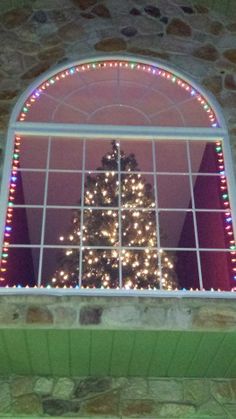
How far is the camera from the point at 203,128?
16.5 feet

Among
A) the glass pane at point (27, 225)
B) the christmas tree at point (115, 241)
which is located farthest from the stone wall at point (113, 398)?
the glass pane at point (27, 225)

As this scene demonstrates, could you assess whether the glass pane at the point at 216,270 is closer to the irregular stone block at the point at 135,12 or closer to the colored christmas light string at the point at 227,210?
the colored christmas light string at the point at 227,210

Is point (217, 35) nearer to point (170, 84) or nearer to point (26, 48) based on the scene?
point (170, 84)

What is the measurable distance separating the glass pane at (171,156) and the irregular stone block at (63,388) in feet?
12.1

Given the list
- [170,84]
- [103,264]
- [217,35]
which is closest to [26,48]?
[170,84]

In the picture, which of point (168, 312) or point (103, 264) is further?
point (103, 264)

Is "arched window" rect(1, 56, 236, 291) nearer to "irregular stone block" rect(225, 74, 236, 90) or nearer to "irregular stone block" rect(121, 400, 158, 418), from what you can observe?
"irregular stone block" rect(225, 74, 236, 90)

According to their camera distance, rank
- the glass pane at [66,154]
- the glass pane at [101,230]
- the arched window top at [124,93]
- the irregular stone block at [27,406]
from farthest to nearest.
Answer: the glass pane at [66,154]
the glass pane at [101,230]
the arched window top at [124,93]
the irregular stone block at [27,406]

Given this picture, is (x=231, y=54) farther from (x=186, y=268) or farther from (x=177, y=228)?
(x=186, y=268)

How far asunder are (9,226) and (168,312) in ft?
4.83

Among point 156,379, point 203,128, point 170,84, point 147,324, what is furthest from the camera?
point 170,84

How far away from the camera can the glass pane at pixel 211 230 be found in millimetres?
6482

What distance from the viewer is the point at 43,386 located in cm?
414

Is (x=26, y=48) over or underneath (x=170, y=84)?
over
